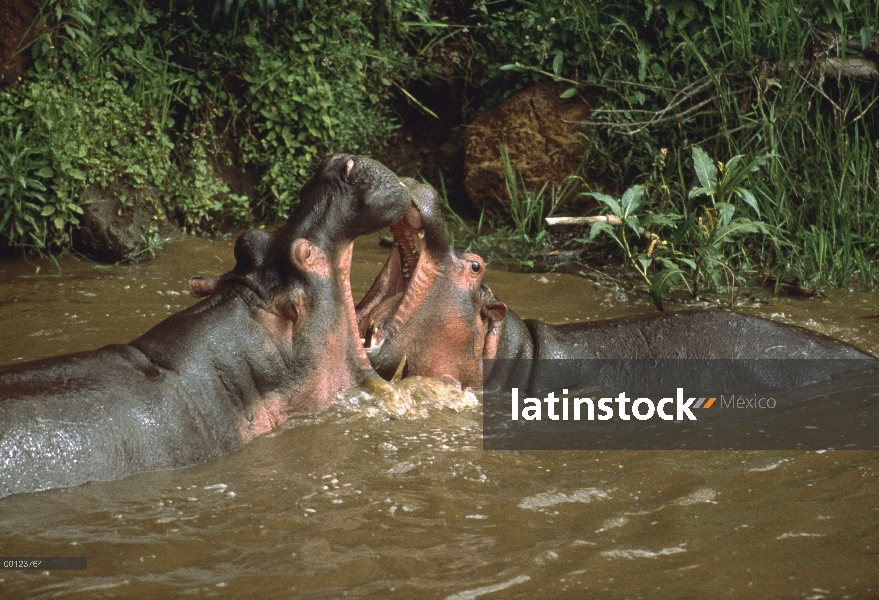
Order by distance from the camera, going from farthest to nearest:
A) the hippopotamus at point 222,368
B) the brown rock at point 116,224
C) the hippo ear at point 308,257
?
the brown rock at point 116,224
the hippo ear at point 308,257
the hippopotamus at point 222,368

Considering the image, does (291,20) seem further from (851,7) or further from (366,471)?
(366,471)

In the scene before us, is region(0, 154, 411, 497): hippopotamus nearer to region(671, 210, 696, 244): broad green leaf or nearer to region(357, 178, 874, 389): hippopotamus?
region(357, 178, 874, 389): hippopotamus

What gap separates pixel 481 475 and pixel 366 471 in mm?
381

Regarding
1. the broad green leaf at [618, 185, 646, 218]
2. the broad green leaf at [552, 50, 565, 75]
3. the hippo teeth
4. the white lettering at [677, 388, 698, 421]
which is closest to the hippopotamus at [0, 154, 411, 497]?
the hippo teeth

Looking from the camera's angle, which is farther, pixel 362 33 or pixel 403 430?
pixel 362 33

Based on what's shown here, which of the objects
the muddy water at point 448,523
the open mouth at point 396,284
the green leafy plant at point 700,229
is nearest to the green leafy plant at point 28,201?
the open mouth at point 396,284

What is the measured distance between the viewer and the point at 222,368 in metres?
3.83

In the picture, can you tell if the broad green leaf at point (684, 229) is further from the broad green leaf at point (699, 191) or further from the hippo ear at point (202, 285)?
the hippo ear at point (202, 285)

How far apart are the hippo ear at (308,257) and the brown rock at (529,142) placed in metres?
4.10

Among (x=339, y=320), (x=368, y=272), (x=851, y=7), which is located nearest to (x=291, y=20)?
(x=368, y=272)

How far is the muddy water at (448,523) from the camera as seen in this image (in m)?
2.76

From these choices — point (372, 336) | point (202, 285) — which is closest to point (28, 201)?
point (202, 285)

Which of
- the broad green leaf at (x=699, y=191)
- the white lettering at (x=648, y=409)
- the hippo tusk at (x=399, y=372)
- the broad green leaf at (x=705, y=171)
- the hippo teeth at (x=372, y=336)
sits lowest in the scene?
the white lettering at (x=648, y=409)

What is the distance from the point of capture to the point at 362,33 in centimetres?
848
